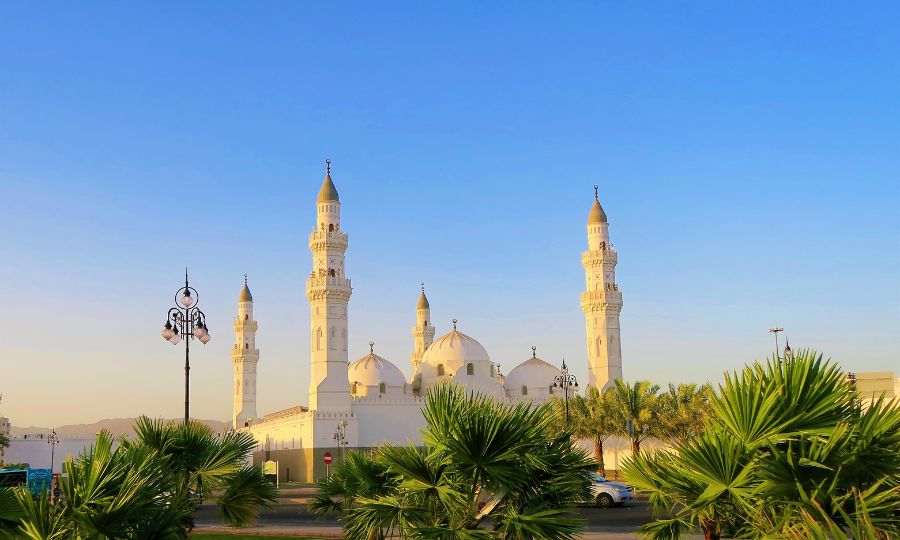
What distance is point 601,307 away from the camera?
248 ft

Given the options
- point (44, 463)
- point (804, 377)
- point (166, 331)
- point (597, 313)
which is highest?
point (597, 313)


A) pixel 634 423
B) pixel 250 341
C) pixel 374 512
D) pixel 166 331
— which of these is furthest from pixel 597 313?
pixel 374 512

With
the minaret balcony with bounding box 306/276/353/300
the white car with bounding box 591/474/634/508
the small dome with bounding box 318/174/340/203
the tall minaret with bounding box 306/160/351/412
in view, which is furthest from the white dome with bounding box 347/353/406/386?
the white car with bounding box 591/474/634/508

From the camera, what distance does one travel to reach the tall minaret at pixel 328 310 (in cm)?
6656

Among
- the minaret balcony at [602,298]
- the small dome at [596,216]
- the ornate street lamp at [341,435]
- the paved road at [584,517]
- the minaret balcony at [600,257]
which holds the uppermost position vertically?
the small dome at [596,216]

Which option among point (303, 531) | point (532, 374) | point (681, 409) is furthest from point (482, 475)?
point (532, 374)

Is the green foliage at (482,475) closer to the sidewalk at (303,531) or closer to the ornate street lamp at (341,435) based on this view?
the sidewalk at (303,531)

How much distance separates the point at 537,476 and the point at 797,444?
3896 millimetres

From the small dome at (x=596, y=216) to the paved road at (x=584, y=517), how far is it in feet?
138

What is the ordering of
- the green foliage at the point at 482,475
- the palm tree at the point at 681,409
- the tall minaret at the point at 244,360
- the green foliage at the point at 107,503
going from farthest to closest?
the tall minaret at the point at 244,360 → the palm tree at the point at 681,409 → the green foliage at the point at 482,475 → the green foliage at the point at 107,503

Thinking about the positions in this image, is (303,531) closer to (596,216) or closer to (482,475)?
(482,475)

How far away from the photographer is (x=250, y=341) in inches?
3536

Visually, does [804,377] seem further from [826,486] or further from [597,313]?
[597,313]

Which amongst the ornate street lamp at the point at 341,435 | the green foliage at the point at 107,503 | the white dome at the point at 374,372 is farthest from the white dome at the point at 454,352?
the green foliage at the point at 107,503
